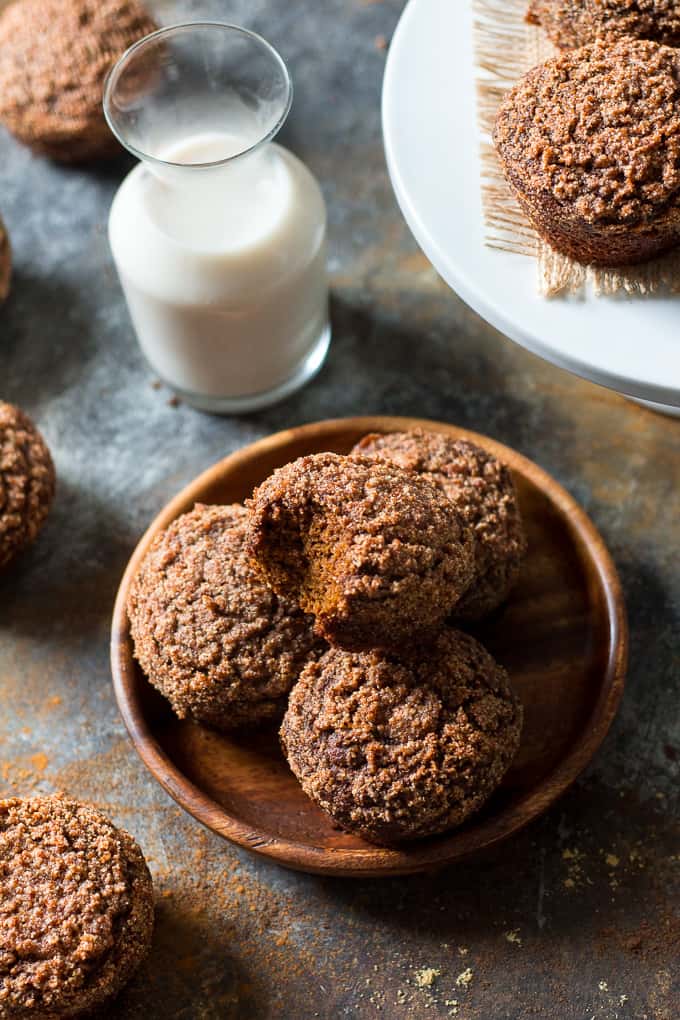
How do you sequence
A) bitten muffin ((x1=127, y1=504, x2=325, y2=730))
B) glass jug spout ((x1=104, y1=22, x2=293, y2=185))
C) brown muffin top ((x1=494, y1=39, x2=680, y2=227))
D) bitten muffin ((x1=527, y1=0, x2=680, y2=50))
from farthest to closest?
1. glass jug spout ((x1=104, y1=22, x2=293, y2=185))
2. bitten muffin ((x1=127, y1=504, x2=325, y2=730))
3. bitten muffin ((x1=527, y1=0, x2=680, y2=50))
4. brown muffin top ((x1=494, y1=39, x2=680, y2=227))

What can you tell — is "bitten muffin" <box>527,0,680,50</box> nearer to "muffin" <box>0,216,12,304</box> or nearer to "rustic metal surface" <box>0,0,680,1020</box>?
"rustic metal surface" <box>0,0,680,1020</box>

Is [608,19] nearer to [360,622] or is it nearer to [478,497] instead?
[478,497]

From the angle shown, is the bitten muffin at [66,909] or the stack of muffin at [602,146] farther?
the bitten muffin at [66,909]

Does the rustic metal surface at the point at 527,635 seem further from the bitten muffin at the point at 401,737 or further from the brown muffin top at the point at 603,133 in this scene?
the brown muffin top at the point at 603,133

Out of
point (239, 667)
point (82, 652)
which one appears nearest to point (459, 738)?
point (239, 667)

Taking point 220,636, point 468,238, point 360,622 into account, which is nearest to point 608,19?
point 468,238

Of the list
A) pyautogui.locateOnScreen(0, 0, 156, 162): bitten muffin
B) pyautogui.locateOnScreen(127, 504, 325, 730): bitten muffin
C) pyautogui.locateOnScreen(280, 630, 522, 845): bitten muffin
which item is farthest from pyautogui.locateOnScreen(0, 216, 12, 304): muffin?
pyautogui.locateOnScreen(280, 630, 522, 845): bitten muffin

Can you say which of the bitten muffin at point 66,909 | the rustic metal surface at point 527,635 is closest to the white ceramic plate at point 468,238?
the rustic metal surface at point 527,635
